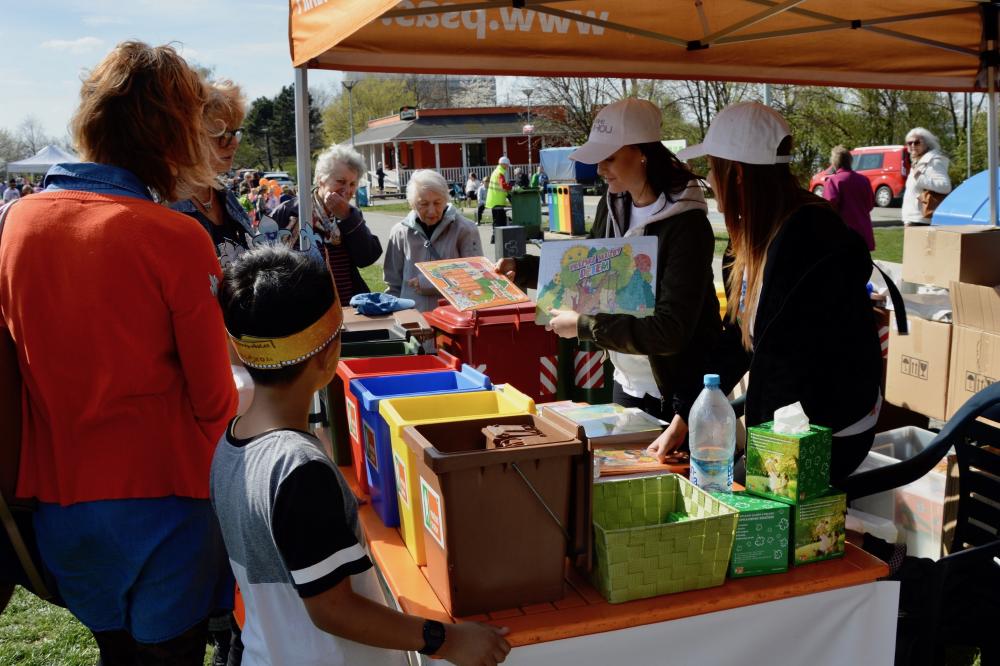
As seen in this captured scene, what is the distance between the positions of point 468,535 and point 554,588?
252 mm

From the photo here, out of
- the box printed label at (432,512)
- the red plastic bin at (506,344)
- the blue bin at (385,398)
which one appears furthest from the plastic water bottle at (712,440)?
the red plastic bin at (506,344)

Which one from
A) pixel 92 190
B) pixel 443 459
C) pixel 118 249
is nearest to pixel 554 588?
pixel 443 459

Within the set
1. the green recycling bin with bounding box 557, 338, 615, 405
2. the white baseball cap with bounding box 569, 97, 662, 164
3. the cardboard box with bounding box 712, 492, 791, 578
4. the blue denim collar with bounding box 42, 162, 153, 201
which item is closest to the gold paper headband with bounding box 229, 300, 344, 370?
the blue denim collar with bounding box 42, 162, 153, 201

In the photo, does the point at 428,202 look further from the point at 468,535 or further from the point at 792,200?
the point at 468,535

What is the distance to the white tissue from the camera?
1913 millimetres

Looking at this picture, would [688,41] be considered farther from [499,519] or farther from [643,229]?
[499,519]

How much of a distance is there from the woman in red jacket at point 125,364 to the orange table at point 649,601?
51 cm

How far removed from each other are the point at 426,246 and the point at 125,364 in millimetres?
3927

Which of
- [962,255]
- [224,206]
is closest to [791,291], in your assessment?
[224,206]

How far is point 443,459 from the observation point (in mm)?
1628

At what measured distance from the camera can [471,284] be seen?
3.72 m

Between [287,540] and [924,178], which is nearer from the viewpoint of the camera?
[287,540]

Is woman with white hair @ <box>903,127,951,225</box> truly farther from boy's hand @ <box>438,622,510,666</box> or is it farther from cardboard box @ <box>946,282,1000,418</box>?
boy's hand @ <box>438,622,510,666</box>

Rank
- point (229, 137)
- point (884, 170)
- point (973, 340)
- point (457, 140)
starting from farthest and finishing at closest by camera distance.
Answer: point (457, 140)
point (884, 170)
point (973, 340)
point (229, 137)
